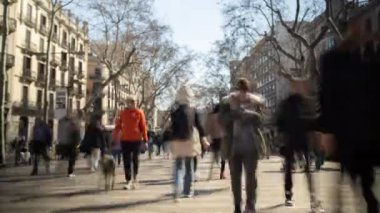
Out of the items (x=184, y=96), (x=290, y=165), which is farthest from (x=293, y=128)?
(x=184, y=96)

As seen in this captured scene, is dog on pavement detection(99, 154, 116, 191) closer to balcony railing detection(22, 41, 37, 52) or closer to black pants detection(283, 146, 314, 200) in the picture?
black pants detection(283, 146, 314, 200)

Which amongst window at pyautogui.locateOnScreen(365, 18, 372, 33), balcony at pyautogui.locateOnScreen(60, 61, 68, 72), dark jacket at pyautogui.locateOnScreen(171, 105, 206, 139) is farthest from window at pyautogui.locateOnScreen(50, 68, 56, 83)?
window at pyautogui.locateOnScreen(365, 18, 372, 33)

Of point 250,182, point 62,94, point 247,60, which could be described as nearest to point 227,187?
point 250,182

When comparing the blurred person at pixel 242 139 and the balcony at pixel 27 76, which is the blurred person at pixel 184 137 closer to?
the blurred person at pixel 242 139

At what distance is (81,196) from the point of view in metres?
9.12

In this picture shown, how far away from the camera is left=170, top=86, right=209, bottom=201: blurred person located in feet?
28.3

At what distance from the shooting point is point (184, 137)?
8.70 metres

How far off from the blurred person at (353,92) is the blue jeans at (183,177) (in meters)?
4.17

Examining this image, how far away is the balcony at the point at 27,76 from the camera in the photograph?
180 ft

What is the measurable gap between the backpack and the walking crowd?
0.05 feet

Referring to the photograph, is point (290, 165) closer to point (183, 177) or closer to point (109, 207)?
point (183, 177)

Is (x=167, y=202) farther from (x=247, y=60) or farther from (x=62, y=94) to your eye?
(x=247, y=60)

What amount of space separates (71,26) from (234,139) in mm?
66597

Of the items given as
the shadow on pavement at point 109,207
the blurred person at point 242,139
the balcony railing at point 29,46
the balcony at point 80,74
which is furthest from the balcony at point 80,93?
the blurred person at point 242,139
